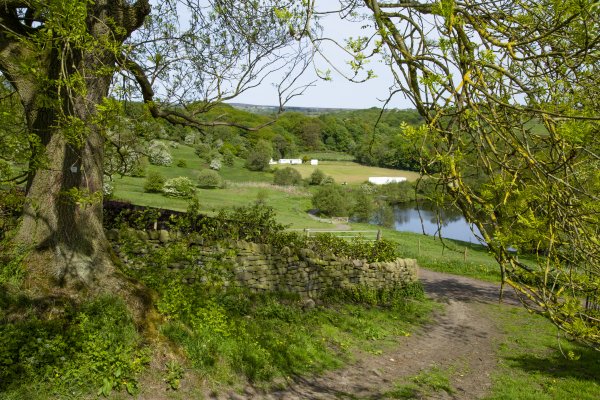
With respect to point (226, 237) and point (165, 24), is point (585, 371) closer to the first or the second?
point (226, 237)

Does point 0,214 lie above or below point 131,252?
above

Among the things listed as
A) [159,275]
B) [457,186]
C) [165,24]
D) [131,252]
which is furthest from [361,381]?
[165,24]

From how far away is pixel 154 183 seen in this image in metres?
31.0

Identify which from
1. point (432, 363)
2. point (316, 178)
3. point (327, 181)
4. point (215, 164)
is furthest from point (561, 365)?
point (316, 178)

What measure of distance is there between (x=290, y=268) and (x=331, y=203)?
26889 millimetres

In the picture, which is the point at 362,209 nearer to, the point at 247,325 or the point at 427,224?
the point at 427,224

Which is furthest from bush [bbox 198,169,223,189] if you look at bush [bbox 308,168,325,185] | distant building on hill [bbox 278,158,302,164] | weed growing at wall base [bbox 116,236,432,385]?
weed growing at wall base [bbox 116,236,432,385]

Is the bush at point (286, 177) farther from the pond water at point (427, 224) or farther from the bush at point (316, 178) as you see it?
the pond water at point (427, 224)

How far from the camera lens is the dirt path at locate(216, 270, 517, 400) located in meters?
6.68

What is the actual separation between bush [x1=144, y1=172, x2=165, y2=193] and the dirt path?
22292 mm

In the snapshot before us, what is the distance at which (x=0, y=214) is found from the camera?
24.7 ft

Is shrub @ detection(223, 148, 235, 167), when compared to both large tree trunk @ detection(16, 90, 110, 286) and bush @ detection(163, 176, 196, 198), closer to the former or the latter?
bush @ detection(163, 176, 196, 198)

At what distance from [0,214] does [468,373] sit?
8303 mm

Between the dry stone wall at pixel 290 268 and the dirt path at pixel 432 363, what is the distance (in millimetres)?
2003
